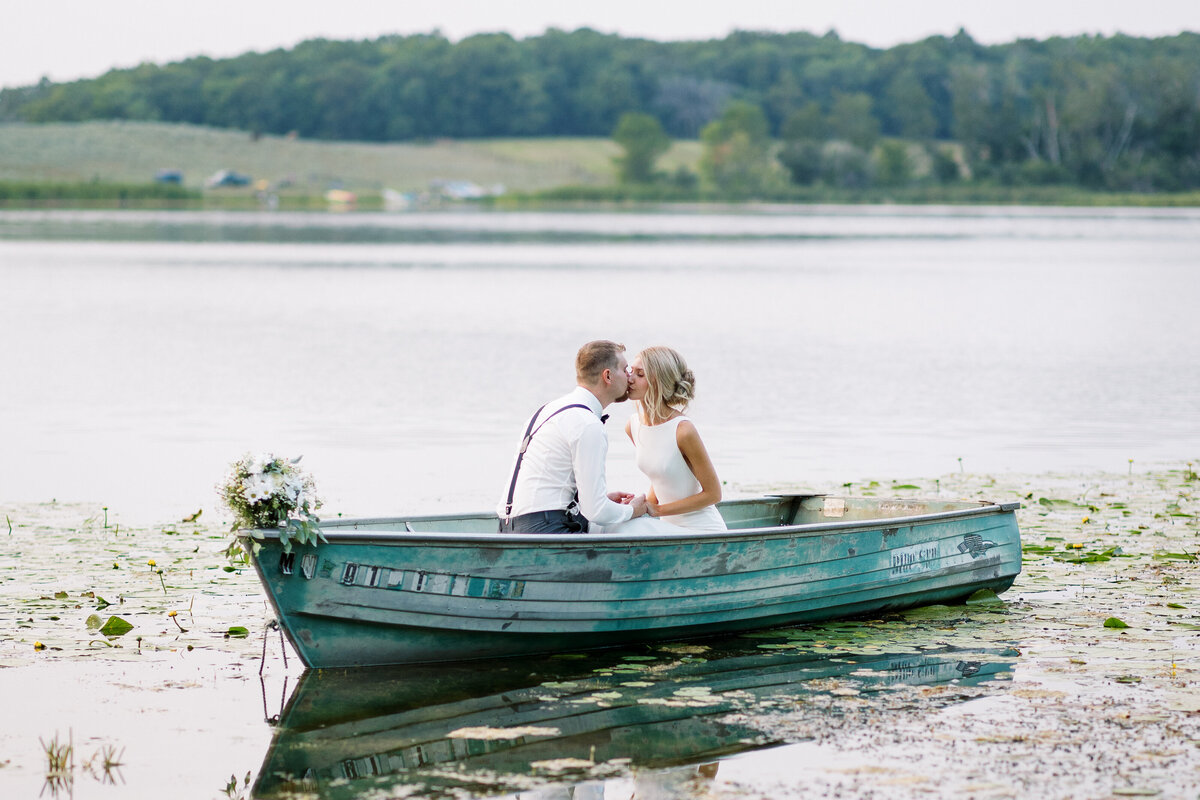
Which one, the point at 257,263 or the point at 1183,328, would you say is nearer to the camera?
the point at 1183,328

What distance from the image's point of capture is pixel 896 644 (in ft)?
26.0

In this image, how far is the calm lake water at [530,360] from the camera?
13750mm

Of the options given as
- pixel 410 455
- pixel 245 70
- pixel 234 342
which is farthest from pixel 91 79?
pixel 410 455

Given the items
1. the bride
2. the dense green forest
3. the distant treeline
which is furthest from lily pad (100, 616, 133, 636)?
the dense green forest

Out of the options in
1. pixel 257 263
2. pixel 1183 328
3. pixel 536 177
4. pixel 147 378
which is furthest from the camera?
pixel 536 177

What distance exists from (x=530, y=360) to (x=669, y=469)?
46.7ft

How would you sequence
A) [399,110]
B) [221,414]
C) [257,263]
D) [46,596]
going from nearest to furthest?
[46,596]
[221,414]
[257,263]
[399,110]

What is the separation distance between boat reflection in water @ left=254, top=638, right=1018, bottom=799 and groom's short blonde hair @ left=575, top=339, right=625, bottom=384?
138 centimetres

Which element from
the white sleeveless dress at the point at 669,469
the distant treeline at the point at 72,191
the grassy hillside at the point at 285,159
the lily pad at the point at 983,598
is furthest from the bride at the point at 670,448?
the grassy hillside at the point at 285,159

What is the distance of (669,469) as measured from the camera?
7895 millimetres

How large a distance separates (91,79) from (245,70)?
19.1m

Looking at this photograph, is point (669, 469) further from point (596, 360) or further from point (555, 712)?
point (555, 712)

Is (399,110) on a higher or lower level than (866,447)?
higher

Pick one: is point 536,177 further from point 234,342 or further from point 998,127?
point 234,342
